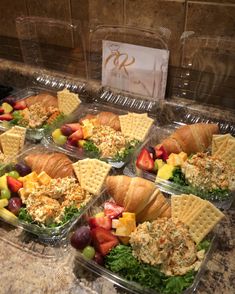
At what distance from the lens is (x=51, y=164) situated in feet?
3.85

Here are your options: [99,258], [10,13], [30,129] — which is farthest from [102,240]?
[10,13]

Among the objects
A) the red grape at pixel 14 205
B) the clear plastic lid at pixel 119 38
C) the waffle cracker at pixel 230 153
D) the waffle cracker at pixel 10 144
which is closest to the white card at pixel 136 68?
the clear plastic lid at pixel 119 38

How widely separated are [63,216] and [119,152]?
0.36 metres

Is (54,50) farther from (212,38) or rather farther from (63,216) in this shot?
(63,216)

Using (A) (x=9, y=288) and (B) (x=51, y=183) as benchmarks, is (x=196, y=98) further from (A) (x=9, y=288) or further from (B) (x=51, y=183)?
(A) (x=9, y=288)

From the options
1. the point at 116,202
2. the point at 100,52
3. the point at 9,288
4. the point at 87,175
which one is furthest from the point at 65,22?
the point at 9,288

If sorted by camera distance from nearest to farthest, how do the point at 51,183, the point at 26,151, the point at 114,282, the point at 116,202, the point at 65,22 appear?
the point at 114,282 → the point at 116,202 → the point at 51,183 → the point at 26,151 → the point at 65,22

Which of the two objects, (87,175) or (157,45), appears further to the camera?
(157,45)

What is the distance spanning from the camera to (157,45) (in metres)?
1.33

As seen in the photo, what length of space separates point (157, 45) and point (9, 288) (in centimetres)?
97

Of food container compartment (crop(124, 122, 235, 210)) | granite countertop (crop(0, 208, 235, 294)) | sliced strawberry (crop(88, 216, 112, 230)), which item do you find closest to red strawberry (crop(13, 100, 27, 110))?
food container compartment (crop(124, 122, 235, 210))

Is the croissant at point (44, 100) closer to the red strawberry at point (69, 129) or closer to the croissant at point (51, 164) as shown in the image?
the red strawberry at point (69, 129)

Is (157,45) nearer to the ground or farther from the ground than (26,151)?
farther from the ground

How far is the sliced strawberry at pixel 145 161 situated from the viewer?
1163 mm
